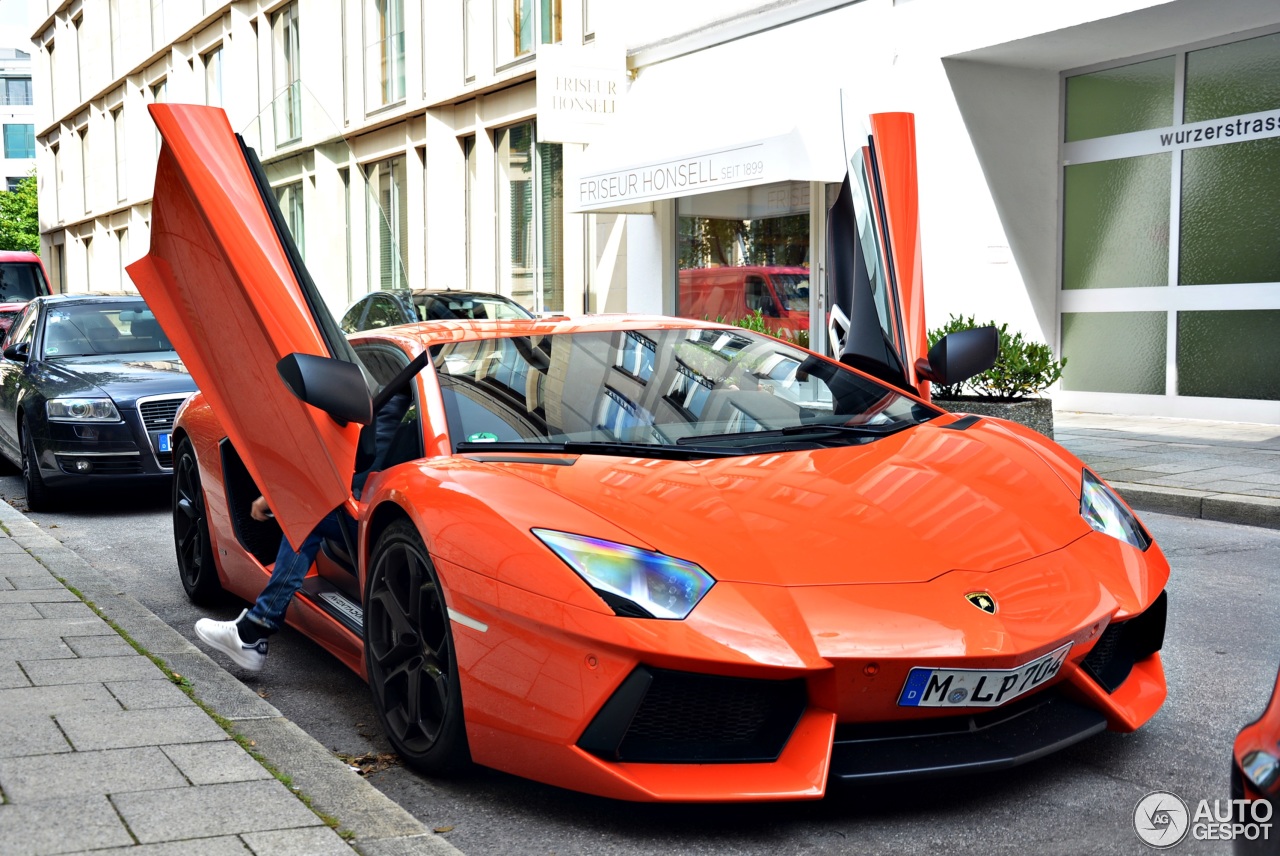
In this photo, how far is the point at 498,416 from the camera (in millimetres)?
3852

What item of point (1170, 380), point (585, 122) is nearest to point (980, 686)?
point (1170, 380)

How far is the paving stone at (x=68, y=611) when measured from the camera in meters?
4.74

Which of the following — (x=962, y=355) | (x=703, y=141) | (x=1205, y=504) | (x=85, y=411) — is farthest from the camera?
(x=703, y=141)

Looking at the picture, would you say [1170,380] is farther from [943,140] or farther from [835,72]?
[835,72]

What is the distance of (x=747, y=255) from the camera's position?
16594mm

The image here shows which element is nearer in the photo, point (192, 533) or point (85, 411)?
point (192, 533)

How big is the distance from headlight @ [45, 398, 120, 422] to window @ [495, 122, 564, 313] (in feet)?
38.1

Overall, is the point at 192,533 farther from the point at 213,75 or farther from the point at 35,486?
the point at 213,75

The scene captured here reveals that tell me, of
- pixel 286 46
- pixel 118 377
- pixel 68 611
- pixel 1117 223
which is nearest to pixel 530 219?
pixel 1117 223

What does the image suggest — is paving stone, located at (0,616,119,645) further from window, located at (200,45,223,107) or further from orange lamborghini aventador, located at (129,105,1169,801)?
window, located at (200,45,223,107)

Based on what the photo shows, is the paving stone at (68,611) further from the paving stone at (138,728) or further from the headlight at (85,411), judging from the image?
the headlight at (85,411)

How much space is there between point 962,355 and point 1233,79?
29.4 feet

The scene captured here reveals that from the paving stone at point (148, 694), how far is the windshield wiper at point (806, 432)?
5.19ft

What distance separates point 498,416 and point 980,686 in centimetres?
164
